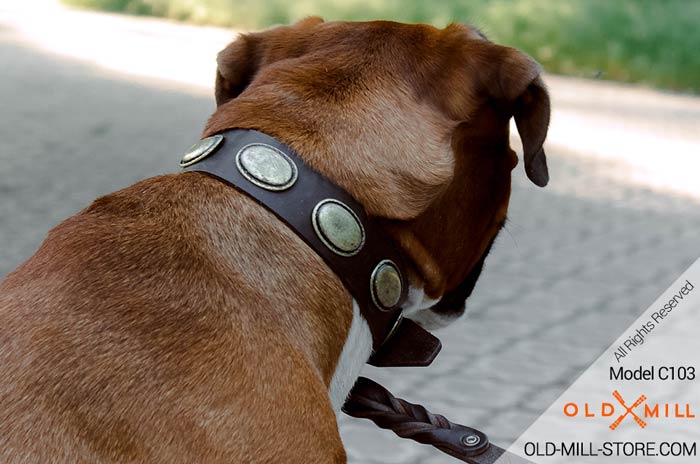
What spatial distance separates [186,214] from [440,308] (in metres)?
0.72

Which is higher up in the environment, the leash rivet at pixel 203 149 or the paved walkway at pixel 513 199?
the leash rivet at pixel 203 149

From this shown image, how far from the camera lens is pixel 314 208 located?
1.91m

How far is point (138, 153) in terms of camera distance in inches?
340

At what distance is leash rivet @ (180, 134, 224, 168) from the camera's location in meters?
1.98

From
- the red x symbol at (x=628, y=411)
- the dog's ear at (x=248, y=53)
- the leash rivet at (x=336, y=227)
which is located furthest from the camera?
the red x symbol at (x=628, y=411)

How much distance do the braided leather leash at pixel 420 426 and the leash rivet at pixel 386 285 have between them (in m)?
0.28

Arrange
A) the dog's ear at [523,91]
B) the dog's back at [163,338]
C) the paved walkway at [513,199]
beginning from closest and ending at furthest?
the dog's back at [163,338] → the dog's ear at [523,91] → the paved walkway at [513,199]

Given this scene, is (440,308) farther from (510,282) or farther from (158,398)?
(510,282)

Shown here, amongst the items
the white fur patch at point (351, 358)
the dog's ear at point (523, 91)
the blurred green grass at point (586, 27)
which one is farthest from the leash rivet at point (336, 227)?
the blurred green grass at point (586, 27)

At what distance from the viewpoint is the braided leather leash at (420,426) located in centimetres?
217

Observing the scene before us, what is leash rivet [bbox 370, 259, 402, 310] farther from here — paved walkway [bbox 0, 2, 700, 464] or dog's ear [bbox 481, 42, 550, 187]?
paved walkway [bbox 0, 2, 700, 464]

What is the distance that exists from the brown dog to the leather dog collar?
23 mm

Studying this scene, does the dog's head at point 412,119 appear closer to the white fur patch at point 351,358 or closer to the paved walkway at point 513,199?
the white fur patch at point 351,358

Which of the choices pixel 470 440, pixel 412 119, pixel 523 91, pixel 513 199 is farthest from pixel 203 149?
pixel 513 199
